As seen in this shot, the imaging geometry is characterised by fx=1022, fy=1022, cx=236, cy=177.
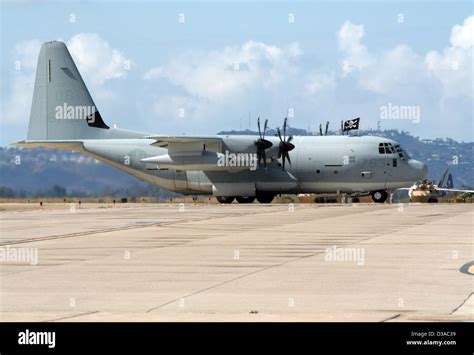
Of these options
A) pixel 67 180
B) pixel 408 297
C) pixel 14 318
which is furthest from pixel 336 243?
pixel 67 180

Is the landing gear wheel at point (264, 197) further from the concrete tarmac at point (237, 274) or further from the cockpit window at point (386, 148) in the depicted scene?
the concrete tarmac at point (237, 274)

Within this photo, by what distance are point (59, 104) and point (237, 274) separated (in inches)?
2377

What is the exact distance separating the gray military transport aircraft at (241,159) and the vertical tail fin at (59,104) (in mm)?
78

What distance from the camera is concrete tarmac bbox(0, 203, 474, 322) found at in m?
16.1

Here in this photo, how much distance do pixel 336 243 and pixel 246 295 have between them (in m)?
12.6

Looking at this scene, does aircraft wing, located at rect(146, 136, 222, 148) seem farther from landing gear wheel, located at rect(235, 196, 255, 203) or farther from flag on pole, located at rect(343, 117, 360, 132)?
flag on pole, located at rect(343, 117, 360, 132)

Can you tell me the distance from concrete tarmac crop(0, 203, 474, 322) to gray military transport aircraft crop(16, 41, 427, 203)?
1305 inches

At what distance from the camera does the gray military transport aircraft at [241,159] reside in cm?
7231

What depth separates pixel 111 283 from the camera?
20.1 meters

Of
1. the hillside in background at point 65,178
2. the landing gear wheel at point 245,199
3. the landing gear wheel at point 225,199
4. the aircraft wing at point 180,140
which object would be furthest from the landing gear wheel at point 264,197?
the hillside in background at point 65,178

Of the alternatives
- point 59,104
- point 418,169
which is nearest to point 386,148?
point 418,169

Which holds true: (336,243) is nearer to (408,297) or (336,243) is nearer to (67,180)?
(408,297)

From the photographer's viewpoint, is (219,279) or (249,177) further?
(249,177)

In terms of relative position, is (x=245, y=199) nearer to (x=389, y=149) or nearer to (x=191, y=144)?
(x=191, y=144)
